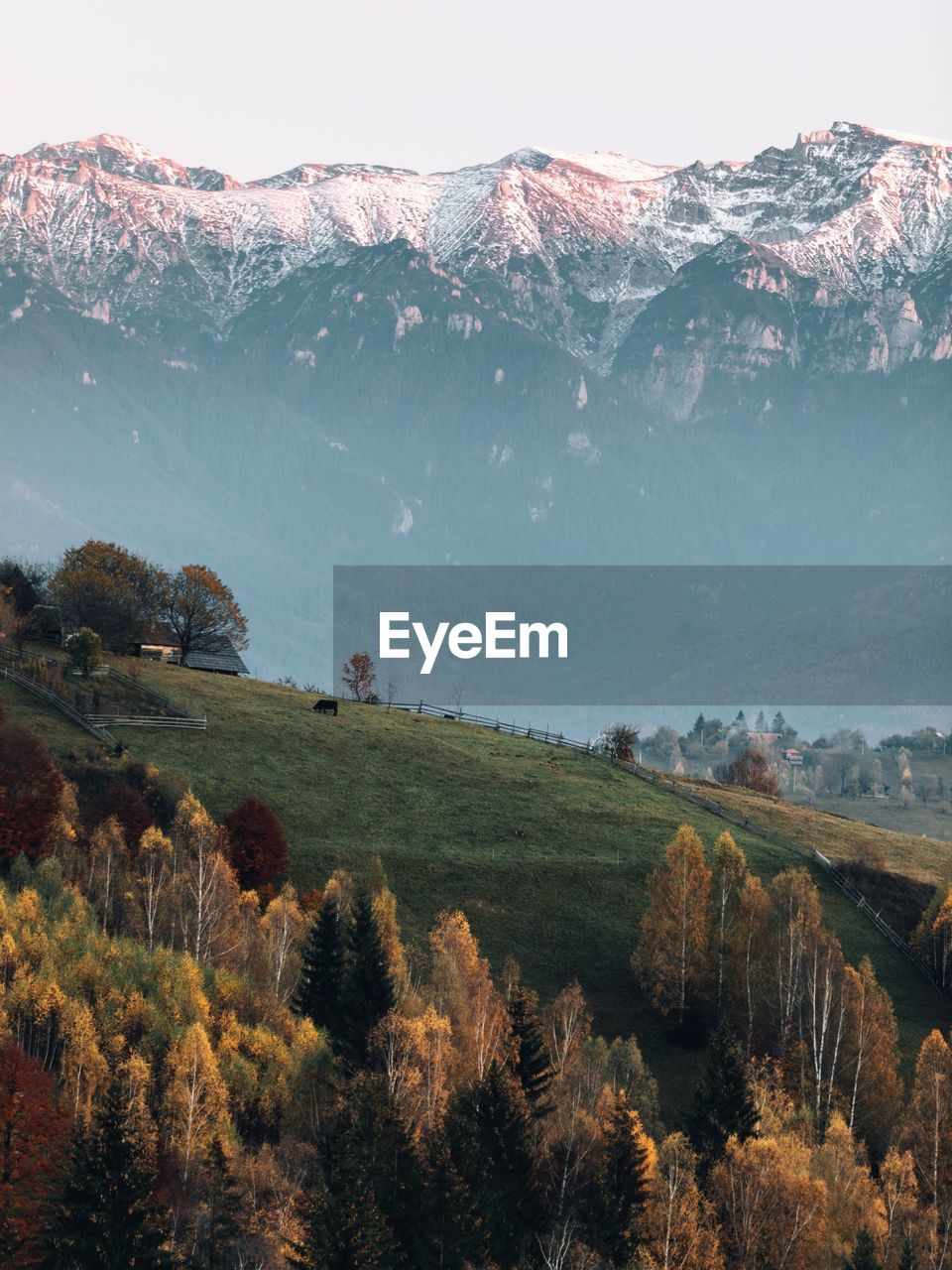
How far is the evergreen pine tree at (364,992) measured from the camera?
88.4 m

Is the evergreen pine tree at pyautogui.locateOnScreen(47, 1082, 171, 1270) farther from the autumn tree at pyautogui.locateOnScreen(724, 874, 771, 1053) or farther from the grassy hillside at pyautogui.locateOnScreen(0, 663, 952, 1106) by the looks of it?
the autumn tree at pyautogui.locateOnScreen(724, 874, 771, 1053)

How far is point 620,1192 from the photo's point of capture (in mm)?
76750

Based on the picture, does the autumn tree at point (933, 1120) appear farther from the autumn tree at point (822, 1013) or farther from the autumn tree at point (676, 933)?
the autumn tree at point (676, 933)

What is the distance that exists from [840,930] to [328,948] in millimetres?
37246

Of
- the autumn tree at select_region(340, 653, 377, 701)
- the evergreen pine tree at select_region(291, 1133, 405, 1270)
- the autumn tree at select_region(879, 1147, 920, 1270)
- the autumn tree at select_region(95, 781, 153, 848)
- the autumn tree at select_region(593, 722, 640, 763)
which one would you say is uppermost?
the autumn tree at select_region(340, 653, 377, 701)

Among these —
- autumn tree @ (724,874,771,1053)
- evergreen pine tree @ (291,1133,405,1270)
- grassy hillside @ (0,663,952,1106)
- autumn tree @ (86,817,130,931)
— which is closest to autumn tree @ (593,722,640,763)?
grassy hillside @ (0,663,952,1106)

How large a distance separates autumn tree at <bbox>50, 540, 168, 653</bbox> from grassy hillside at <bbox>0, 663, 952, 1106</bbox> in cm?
705

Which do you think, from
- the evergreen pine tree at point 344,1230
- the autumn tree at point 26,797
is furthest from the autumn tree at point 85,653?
the evergreen pine tree at point 344,1230

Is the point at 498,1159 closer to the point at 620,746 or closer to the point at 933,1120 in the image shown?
the point at 933,1120

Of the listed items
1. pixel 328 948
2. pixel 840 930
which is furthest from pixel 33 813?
pixel 840 930

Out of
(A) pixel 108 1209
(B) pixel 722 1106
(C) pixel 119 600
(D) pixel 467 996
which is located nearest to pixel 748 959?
(D) pixel 467 996

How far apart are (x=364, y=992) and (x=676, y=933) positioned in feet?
79.2

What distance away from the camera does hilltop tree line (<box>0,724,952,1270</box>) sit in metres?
72.4

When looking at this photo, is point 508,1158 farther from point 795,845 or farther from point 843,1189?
point 795,845
